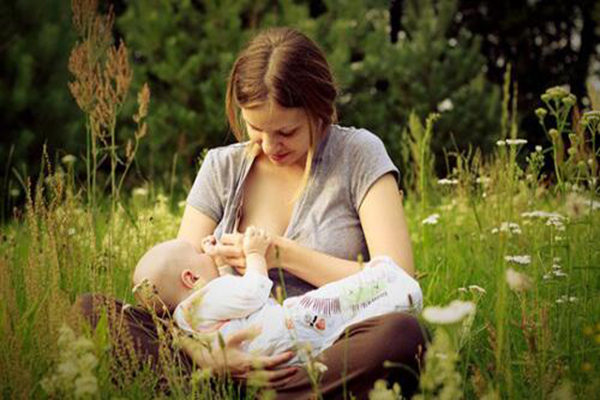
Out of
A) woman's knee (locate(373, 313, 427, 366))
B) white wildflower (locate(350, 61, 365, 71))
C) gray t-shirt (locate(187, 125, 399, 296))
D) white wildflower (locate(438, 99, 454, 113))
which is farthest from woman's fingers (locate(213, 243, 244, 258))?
white wildflower (locate(438, 99, 454, 113))

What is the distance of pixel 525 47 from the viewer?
38.7 feet

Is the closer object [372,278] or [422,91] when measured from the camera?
[372,278]

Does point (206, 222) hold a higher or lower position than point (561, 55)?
higher

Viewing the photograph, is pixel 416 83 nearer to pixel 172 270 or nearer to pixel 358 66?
pixel 358 66

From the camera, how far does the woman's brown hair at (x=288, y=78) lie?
2752 millimetres

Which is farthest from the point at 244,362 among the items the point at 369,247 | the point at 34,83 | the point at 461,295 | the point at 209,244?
the point at 34,83

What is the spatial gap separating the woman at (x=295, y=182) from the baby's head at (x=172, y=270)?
9 cm

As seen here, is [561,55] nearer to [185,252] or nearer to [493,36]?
[493,36]

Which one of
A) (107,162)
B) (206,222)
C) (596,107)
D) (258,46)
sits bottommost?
(107,162)

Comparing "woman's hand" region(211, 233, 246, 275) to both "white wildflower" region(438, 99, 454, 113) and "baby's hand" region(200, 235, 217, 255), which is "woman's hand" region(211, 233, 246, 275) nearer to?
"baby's hand" region(200, 235, 217, 255)

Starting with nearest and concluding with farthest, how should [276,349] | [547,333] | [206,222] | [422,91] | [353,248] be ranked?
[547,333] → [276,349] → [353,248] → [206,222] → [422,91]

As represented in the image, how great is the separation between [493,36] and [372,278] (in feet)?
33.9

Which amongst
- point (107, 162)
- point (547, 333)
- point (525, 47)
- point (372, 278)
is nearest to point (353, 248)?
point (372, 278)

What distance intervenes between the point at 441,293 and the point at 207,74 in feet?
14.3
